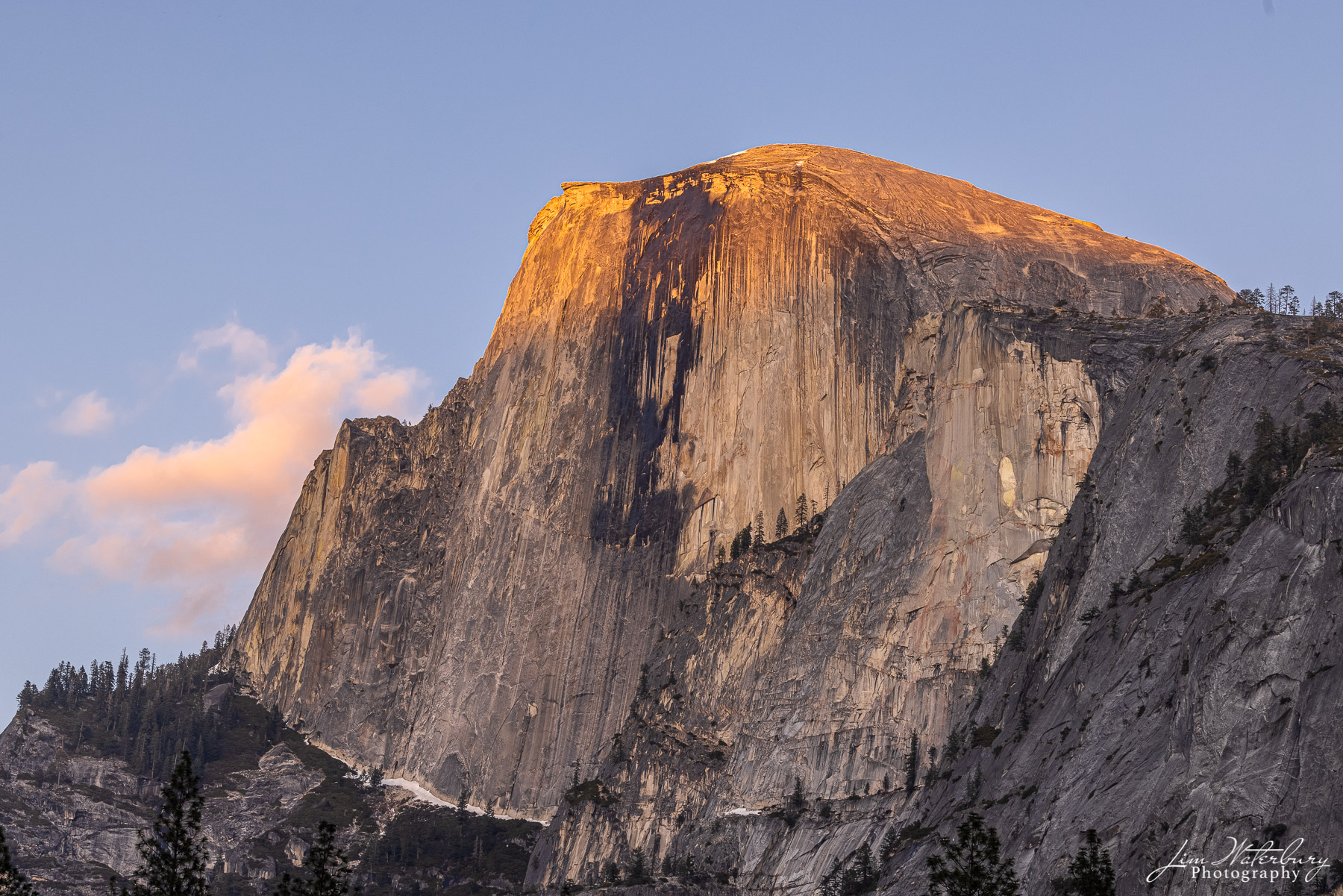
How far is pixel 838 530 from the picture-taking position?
150m

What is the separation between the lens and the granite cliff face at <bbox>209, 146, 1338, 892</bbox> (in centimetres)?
10194

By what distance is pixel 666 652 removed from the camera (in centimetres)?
16375

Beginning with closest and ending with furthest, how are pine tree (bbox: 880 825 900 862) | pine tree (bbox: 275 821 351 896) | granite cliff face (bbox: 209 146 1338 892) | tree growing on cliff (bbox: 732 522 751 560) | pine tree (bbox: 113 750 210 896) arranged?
1. pine tree (bbox: 113 750 210 896)
2. pine tree (bbox: 275 821 351 896)
3. granite cliff face (bbox: 209 146 1338 892)
4. pine tree (bbox: 880 825 900 862)
5. tree growing on cliff (bbox: 732 522 751 560)

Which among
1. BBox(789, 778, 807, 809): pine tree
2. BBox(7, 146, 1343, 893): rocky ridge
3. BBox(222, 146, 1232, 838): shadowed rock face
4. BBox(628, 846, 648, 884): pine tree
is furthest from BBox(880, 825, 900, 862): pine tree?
BBox(628, 846, 648, 884): pine tree

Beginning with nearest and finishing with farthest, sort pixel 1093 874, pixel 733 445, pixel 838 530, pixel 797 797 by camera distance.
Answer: pixel 1093 874, pixel 797 797, pixel 838 530, pixel 733 445

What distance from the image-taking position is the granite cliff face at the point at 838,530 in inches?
4013

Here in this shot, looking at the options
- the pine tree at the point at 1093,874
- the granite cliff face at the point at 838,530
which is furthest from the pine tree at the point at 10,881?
the granite cliff face at the point at 838,530

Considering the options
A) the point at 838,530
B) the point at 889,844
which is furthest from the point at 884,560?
the point at 889,844

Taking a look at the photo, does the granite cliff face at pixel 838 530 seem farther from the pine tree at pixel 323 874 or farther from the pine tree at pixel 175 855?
the pine tree at pixel 175 855

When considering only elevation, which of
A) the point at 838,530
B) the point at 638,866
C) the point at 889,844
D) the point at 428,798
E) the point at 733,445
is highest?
the point at 733,445

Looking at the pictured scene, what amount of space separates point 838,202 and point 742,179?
39.0 feet

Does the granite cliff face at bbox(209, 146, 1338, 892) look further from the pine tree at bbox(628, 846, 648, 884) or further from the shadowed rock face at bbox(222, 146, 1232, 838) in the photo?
the pine tree at bbox(628, 846, 648, 884)

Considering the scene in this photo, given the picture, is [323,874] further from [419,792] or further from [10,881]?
[419,792]

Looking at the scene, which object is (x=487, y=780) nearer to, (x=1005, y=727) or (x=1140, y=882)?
(x=1005, y=727)
